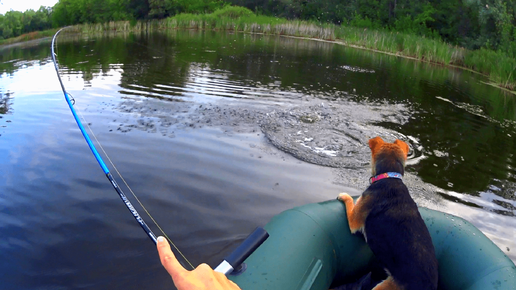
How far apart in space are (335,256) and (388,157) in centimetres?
93

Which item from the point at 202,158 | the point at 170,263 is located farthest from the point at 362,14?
the point at 170,263

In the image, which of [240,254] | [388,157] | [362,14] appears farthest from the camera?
[362,14]

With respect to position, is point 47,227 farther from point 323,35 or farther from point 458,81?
point 323,35

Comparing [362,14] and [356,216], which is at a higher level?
[362,14]

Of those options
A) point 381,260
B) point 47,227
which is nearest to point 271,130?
point 47,227

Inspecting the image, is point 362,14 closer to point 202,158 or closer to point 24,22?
point 202,158

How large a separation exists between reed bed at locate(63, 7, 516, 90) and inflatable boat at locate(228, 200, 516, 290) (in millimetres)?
13452

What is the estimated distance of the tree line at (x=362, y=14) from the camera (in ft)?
79.0

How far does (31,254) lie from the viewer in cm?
374

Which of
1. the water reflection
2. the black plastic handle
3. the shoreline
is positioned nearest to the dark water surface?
the water reflection

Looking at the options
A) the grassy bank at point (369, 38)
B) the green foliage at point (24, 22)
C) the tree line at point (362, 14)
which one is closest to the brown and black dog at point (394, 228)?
the grassy bank at point (369, 38)

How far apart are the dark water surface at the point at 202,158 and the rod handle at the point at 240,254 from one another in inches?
86.4

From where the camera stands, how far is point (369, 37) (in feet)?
79.2

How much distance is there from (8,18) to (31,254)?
54662mm
